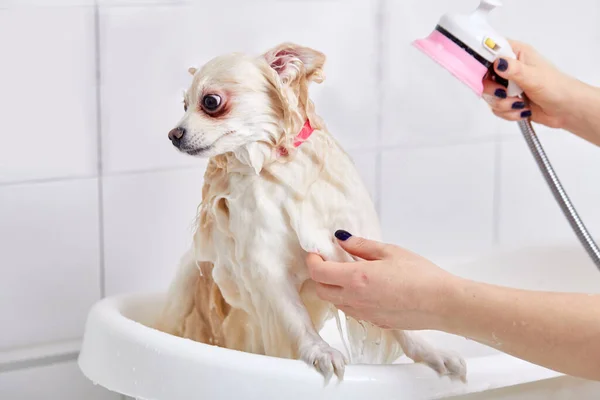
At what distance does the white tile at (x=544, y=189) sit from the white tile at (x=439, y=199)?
1.8 inches

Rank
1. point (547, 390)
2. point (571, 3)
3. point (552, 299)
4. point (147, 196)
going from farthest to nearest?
point (571, 3), point (147, 196), point (547, 390), point (552, 299)

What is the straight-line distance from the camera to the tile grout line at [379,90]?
1.57 m

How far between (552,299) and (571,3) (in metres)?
0.98

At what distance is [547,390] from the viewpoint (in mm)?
1176

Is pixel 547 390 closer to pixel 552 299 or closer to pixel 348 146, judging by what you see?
pixel 552 299

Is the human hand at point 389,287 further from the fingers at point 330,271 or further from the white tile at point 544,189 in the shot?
the white tile at point 544,189

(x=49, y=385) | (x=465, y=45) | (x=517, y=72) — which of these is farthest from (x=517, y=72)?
(x=49, y=385)

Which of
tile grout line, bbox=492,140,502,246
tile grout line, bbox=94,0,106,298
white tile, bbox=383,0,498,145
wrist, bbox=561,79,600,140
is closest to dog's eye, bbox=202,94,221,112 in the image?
tile grout line, bbox=94,0,106,298

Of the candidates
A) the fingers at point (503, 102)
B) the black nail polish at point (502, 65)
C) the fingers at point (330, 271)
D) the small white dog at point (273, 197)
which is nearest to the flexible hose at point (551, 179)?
the fingers at point (503, 102)

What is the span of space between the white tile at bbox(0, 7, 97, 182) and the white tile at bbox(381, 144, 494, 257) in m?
0.54

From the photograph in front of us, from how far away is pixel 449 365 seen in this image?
3.52 feet

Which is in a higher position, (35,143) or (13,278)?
(35,143)

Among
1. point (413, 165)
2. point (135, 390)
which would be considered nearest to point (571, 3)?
point (413, 165)

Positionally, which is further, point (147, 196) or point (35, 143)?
point (147, 196)
